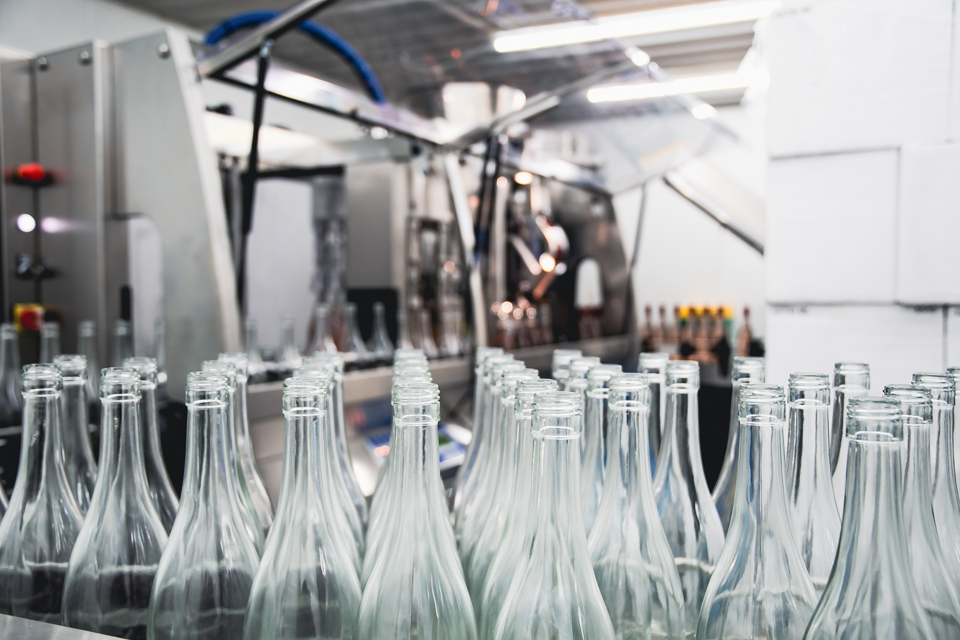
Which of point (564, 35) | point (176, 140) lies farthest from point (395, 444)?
point (564, 35)

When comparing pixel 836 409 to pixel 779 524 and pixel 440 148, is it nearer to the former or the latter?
pixel 779 524

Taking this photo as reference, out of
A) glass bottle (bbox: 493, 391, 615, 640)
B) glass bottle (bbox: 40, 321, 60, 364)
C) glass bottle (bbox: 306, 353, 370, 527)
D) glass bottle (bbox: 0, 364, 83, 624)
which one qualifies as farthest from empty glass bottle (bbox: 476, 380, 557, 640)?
glass bottle (bbox: 40, 321, 60, 364)

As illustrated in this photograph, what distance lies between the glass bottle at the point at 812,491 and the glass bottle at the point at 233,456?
42 centimetres

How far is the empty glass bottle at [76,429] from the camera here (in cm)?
59

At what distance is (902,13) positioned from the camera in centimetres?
83

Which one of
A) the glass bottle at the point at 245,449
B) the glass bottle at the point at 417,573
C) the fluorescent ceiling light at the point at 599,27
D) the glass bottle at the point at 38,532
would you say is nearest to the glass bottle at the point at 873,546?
the glass bottle at the point at 417,573

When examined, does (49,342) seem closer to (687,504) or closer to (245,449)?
(245,449)

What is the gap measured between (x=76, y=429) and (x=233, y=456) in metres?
0.21

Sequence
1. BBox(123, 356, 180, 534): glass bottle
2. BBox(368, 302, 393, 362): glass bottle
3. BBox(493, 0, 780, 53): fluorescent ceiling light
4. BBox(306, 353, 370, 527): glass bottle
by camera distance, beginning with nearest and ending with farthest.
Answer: BBox(123, 356, 180, 534): glass bottle < BBox(306, 353, 370, 527): glass bottle < BBox(493, 0, 780, 53): fluorescent ceiling light < BBox(368, 302, 393, 362): glass bottle

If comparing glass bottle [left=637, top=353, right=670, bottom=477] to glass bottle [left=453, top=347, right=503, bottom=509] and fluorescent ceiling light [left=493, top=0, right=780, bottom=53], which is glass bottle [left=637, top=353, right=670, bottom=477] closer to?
glass bottle [left=453, top=347, right=503, bottom=509]

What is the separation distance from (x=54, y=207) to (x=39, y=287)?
0.21m

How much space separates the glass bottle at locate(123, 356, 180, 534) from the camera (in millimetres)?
572

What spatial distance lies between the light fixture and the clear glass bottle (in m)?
2.36

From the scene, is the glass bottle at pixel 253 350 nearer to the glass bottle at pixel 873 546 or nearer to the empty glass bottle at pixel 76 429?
the empty glass bottle at pixel 76 429
